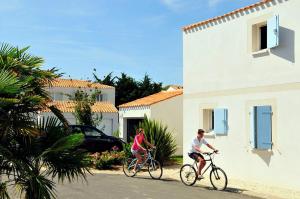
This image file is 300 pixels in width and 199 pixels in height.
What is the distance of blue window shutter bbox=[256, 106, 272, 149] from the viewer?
14992 mm

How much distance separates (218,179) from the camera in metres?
14.5

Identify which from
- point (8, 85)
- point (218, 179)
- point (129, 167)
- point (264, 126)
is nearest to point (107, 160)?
point (129, 167)

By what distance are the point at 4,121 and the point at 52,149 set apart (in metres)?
0.78

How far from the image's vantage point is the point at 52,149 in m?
7.23

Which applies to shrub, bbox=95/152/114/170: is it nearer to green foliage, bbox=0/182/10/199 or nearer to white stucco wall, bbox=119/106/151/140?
white stucco wall, bbox=119/106/151/140

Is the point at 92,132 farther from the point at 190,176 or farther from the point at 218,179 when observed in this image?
the point at 218,179

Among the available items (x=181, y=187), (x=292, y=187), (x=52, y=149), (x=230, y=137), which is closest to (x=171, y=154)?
(x=230, y=137)

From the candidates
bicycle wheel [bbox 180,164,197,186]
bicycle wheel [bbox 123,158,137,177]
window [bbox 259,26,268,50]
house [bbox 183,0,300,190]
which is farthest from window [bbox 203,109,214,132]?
window [bbox 259,26,268,50]

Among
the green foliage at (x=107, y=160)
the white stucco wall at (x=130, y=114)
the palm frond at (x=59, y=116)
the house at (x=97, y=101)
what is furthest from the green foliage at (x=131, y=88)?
the palm frond at (x=59, y=116)

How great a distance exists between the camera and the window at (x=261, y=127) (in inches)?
591

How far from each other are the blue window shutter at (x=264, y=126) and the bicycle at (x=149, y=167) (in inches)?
143

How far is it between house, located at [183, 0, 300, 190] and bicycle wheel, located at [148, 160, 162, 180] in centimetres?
208

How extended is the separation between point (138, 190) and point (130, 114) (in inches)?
691

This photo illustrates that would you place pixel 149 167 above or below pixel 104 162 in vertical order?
above
